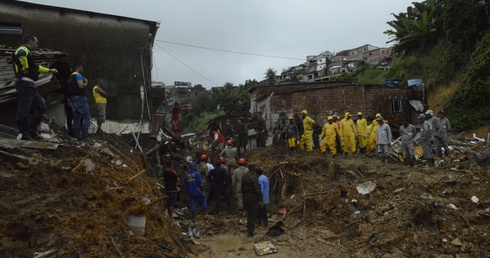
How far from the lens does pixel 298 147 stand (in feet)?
46.0

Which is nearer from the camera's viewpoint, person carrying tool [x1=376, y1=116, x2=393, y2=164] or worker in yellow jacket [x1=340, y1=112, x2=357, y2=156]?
person carrying tool [x1=376, y1=116, x2=393, y2=164]

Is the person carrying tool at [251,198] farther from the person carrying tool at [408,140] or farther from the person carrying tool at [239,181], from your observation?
the person carrying tool at [408,140]

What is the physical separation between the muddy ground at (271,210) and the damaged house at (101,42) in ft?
16.6

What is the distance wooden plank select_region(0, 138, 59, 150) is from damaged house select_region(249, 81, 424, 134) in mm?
14300

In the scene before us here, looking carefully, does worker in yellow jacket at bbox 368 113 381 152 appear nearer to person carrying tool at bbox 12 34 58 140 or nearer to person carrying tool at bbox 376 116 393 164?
person carrying tool at bbox 376 116 393 164

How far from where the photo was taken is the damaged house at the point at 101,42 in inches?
516

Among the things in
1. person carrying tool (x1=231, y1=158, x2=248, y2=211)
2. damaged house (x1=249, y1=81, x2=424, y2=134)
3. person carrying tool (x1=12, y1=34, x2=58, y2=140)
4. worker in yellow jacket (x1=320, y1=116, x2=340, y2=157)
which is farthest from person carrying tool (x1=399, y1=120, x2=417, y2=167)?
person carrying tool (x1=12, y1=34, x2=58, y2=140)

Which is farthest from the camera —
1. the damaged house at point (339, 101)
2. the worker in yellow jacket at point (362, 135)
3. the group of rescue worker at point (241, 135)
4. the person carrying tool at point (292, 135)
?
the damaged house at point (339, 101)

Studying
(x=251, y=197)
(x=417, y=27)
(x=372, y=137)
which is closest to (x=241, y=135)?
(x=372, y=137)

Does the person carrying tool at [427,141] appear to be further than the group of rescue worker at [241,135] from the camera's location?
No

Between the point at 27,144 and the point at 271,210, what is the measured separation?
654cm

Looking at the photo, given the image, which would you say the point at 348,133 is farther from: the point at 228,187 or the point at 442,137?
the point at 228,187

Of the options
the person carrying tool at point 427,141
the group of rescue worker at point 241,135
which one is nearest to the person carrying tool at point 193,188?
the group of rescue worker at point 241,135

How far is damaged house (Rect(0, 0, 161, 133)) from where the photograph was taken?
43.0ft
